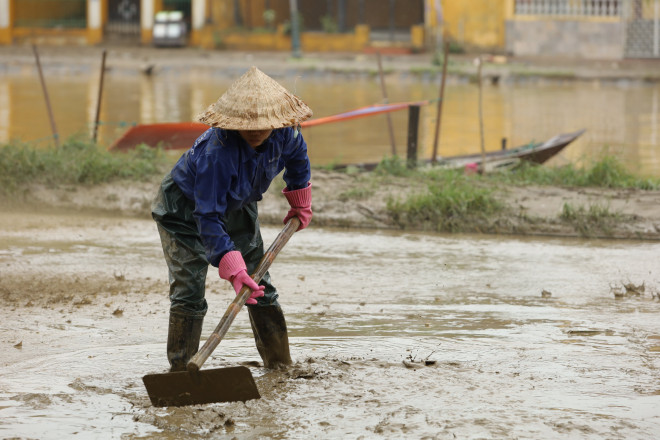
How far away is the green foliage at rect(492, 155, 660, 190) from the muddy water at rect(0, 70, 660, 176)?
50 centimetres

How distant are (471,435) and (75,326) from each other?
2.27m

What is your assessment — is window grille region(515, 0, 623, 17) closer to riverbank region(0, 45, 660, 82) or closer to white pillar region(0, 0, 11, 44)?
riverbank region(0, 45, 660, 82)

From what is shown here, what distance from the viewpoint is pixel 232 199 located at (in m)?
3.53

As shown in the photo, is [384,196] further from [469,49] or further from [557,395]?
[469,49]

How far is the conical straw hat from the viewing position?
11.1 ft

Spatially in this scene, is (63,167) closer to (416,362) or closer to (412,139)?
(412,139)

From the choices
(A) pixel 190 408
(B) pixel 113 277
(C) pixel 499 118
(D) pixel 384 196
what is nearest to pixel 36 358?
(A) pixel 190 408

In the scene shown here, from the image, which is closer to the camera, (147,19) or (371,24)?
(147,19)

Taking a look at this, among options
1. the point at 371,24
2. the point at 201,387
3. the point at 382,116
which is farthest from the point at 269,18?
the point at 201,387

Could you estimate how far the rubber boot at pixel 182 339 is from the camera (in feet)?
12.5

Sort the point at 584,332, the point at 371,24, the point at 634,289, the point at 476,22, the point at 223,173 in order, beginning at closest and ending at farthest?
the point at 223,173 → the point at 584,332 → the point at 634,289 → the point at 476,22 → the point at 371,24

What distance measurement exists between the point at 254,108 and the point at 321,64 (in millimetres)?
20444

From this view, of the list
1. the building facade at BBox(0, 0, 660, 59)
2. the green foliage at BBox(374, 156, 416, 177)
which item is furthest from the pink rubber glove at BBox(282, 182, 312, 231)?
the building facade at BBox(0, 0, 660, 59)

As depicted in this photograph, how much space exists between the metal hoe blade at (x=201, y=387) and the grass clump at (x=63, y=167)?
4.51m
